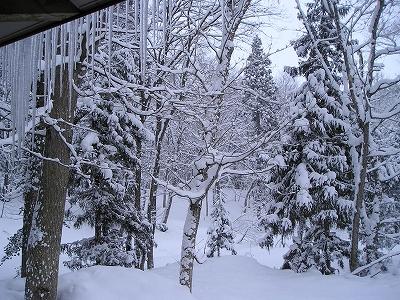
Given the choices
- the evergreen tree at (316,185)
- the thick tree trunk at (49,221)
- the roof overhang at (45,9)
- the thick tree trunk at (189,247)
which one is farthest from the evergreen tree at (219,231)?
the roof overhang at (45,9)

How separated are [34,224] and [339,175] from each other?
450 inches

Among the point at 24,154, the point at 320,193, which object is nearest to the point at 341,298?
the point at 320,193

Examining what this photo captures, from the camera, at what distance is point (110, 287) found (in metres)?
5.95

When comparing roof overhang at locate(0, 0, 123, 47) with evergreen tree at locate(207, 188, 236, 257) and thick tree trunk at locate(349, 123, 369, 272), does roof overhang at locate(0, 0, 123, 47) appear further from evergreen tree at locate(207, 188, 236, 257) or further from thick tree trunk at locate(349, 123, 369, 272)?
evergreen tree at locate(207, 188, 236, 257)

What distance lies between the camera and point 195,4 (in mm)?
10055

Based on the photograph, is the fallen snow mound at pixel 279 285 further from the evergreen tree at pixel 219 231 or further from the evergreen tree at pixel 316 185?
the evergreen tree at pixel 219 231

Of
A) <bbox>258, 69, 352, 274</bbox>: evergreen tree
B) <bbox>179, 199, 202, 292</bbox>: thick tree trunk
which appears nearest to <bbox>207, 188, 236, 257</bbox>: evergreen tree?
<bbox>258, 69, 352, 274</bbox>: evergreen tree

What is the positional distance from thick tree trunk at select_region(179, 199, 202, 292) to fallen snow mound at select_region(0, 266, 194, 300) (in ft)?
6.23

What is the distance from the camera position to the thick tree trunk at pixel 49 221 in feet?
18.1

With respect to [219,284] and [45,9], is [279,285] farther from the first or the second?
[45,9]

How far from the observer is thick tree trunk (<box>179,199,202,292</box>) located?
8.46 meters

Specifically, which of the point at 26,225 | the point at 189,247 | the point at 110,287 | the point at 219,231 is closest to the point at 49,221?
the point at 110,287

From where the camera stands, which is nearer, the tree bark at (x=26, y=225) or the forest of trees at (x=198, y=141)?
the forest of trees at (x=198, y=141)

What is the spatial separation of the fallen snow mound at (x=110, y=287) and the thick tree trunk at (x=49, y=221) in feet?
1.39
